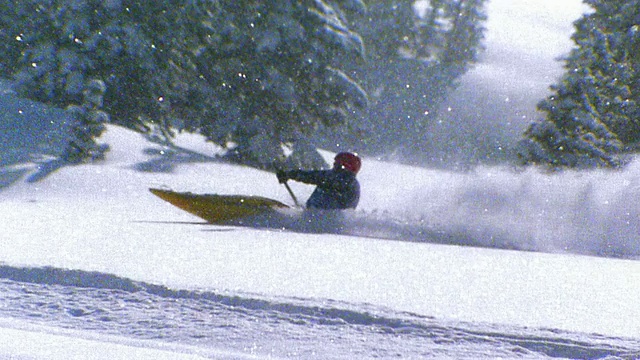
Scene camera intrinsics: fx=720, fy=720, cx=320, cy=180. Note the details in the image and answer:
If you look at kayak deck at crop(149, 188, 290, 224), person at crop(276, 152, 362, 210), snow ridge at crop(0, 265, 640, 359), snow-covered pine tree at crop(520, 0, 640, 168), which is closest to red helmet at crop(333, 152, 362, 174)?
person at crop(276, 152, 362, 210)

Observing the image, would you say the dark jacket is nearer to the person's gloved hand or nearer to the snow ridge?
the person's gloved hand

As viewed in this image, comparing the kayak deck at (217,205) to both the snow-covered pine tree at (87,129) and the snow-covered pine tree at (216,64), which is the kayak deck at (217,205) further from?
the snow-covered pine tree at (216,64)

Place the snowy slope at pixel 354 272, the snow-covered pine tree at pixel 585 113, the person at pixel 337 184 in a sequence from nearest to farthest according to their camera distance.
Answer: the snowy slope at pixel 354 272 < the person at pixel 337 184 < the snow-covered pine tree at pixel 585 113

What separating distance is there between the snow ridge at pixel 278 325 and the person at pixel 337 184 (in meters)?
6.12

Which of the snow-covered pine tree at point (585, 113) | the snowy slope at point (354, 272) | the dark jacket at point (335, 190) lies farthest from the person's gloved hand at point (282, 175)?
the snow-covered pine tree at point (585, 113)

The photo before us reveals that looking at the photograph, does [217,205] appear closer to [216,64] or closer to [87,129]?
[87,129]

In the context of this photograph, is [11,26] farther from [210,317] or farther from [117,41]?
[210,317]

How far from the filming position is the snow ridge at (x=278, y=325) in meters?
3.86

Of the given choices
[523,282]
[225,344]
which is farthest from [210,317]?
[523,282]

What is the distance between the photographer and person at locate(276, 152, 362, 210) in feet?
36.1

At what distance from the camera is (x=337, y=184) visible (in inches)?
437

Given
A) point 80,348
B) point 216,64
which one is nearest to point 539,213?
point 80,348

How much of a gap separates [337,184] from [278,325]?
689 cm

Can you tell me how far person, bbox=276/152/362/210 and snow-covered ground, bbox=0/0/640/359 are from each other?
2.11 ft
